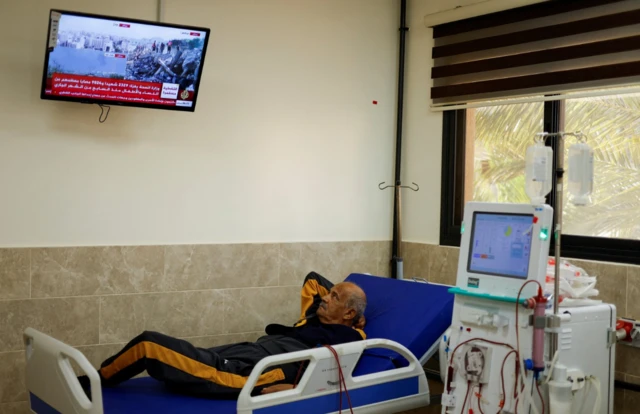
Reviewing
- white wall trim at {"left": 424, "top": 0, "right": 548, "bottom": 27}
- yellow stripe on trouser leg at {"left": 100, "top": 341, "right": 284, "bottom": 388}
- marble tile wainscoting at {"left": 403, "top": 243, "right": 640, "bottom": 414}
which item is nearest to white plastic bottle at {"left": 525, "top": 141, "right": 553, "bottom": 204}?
marble tile wainscoting at {"left": 403, "top": 243, "right": 640, "bottom": 414}

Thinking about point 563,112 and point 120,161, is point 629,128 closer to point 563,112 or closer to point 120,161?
point 563,112

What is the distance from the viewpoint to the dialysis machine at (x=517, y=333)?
273cm

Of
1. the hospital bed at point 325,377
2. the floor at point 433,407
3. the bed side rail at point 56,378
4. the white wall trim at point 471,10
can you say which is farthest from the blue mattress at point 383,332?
the white wall trim at point 471,10

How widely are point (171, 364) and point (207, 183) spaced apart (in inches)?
58.8

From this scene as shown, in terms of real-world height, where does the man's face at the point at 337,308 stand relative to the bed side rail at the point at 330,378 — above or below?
above

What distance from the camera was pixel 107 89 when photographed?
3604mm

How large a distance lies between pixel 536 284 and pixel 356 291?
1238 millimetres

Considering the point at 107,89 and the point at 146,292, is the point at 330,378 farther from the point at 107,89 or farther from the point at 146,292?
the point at 107,89

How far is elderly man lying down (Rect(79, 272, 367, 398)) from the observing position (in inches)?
116

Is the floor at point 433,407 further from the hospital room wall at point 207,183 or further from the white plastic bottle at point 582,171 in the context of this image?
the white plastic bottle at point 582,171

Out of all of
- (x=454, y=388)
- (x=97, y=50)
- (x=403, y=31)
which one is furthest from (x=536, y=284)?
(x=403, y=31)

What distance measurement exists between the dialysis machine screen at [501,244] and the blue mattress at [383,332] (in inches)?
26.3

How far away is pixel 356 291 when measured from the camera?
3777 mm

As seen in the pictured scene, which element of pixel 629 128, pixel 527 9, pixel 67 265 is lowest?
pixel 67 265
